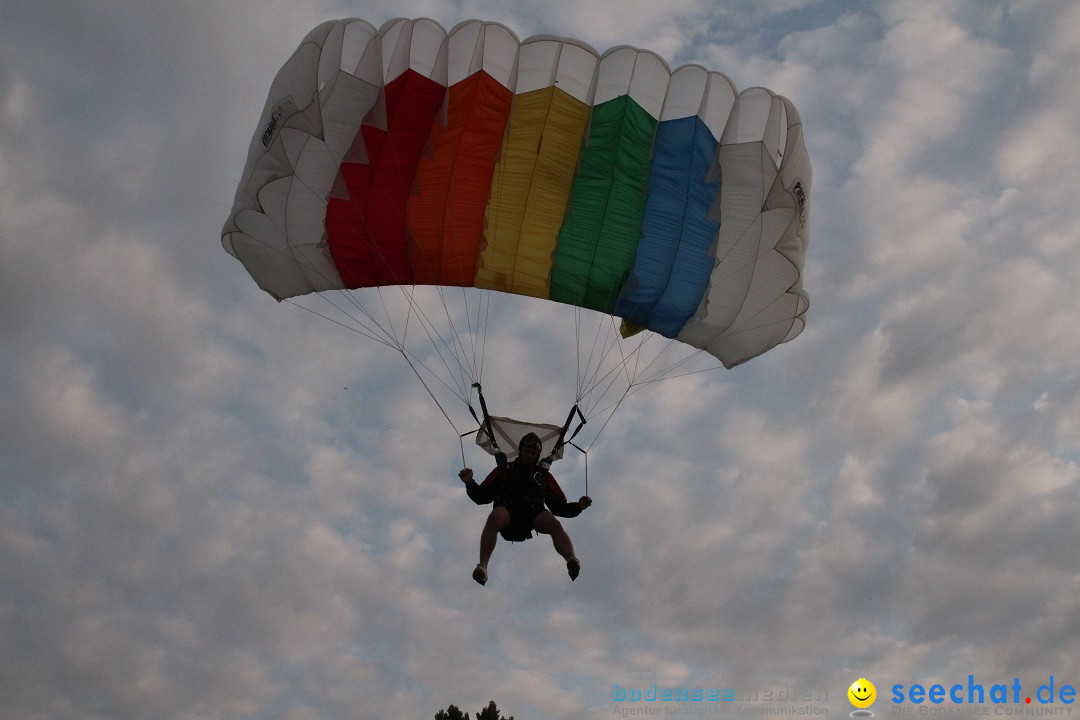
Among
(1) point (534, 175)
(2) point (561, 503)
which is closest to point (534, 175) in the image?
(1) point (534, 175)

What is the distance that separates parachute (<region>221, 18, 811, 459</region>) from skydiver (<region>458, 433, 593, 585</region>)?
1.42 meters

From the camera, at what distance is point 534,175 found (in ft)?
37.2

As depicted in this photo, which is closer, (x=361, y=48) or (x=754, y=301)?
(x=361, y=48)

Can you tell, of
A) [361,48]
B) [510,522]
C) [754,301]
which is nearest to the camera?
[510,522]

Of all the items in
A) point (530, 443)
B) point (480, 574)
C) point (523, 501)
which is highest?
point (530, 443)

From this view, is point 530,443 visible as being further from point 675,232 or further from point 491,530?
point 675,232

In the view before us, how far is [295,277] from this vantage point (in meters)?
12.1

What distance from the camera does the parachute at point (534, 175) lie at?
1098 centimetres

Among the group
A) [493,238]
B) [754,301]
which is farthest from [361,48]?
[754,301]

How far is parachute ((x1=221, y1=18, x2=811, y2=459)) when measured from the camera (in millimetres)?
10977

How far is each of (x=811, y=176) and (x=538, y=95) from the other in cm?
319

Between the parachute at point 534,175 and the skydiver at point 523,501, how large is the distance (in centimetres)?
142

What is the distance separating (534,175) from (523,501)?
3.67 m

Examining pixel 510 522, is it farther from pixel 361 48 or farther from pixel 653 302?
pixel 361 48
